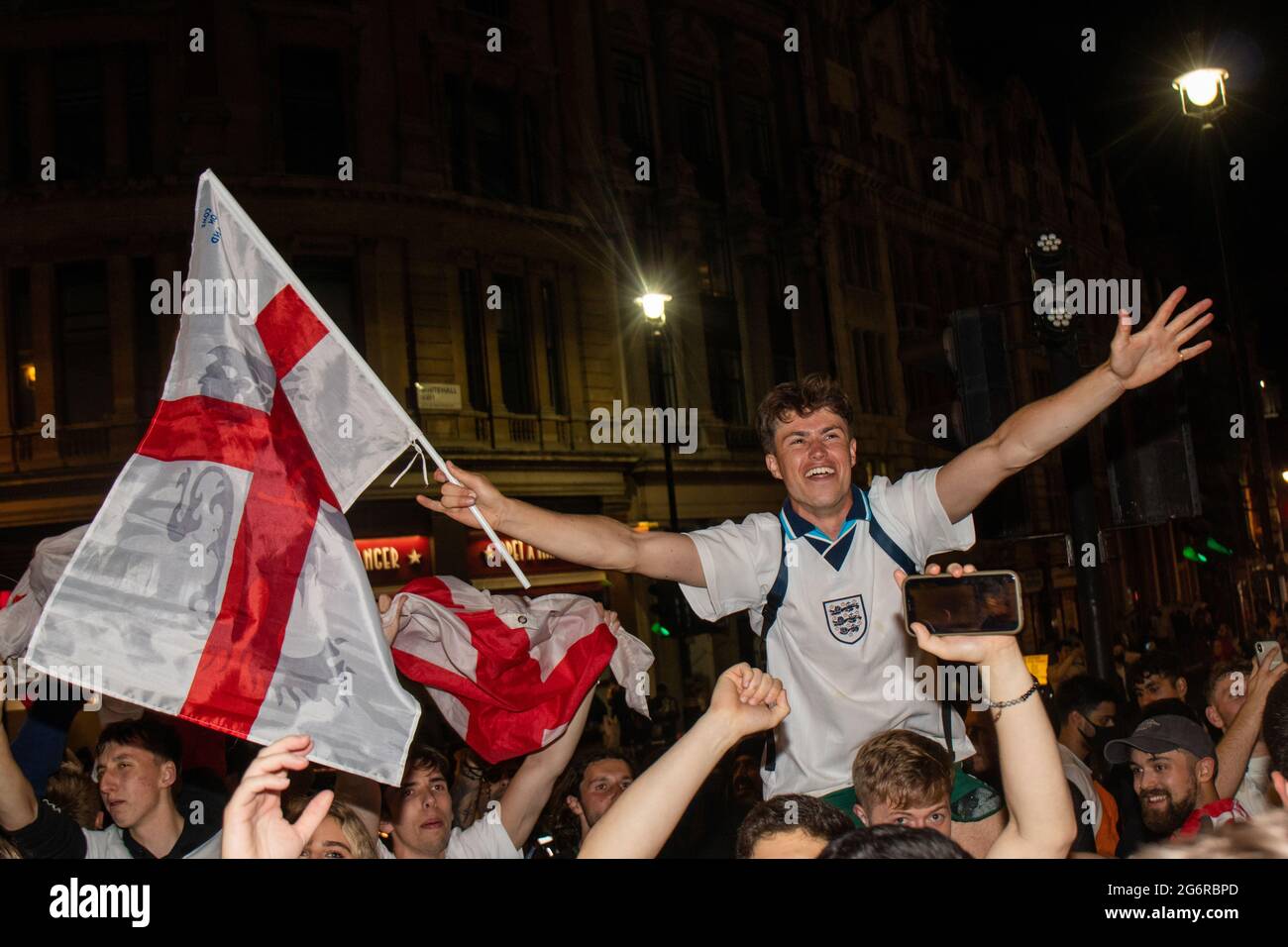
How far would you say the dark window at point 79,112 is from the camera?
18.4 metres

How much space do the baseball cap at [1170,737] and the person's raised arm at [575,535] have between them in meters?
2.11

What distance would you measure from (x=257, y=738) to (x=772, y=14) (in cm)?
2829

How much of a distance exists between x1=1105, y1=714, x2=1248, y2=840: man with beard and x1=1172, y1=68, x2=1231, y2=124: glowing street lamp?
21.1 feet

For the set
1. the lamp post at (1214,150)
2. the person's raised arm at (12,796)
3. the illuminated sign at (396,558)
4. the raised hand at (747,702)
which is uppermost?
the lamp post at (1214,150)

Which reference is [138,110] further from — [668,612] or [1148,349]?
[1148,349]

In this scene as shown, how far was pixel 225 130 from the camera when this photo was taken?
18453mm

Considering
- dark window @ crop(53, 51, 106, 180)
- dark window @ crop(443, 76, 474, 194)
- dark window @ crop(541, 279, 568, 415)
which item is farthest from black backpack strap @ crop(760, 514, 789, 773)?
dark window @ crop(443, 76, 474, 194)

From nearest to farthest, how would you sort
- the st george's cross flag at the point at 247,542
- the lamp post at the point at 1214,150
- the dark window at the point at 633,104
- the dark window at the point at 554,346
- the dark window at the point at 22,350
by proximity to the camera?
1. the st george's cross flag at the point at 247,542
2. the lamp post at the point at 1214,150
3. the dark window at the point at 22,350
4. the dark window at the point at 554,346
5. the dark window at the point at 633,104

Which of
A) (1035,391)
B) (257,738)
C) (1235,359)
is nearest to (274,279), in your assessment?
(257,738)

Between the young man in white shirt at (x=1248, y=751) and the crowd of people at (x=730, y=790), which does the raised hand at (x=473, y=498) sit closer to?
the crowd of people at (x=730, y=790)

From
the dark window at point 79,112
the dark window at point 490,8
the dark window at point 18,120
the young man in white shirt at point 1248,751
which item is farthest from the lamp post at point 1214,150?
the dark window at point 18,120

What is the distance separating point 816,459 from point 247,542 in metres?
1.76

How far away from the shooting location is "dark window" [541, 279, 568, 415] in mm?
21922

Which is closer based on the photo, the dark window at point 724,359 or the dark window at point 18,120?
the dark window at point 18,120
